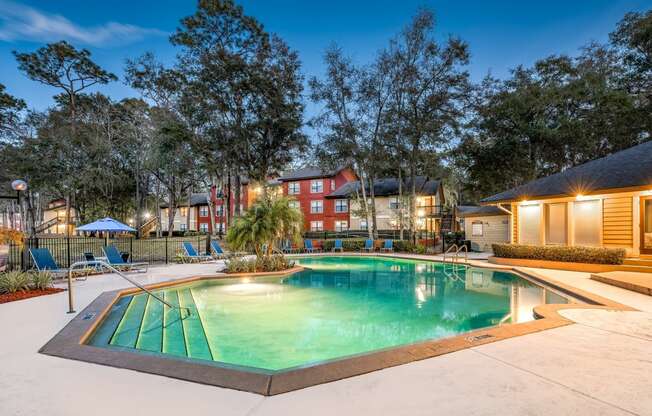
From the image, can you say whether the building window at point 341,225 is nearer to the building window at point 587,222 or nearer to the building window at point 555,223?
the building window at point 555,223

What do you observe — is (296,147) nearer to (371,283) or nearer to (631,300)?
(371,283)

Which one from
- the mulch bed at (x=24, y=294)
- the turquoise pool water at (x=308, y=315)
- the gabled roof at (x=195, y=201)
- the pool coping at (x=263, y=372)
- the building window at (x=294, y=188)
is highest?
the building window at (x=294, y=188)

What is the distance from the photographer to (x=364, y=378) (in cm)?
318

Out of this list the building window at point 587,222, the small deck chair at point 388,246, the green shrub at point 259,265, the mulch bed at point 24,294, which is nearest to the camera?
the mulch bed at point 24,294

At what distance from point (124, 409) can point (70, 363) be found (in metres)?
1.59

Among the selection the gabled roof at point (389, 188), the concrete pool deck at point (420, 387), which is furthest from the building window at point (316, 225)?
the concrete pool deck at point (420, 387)

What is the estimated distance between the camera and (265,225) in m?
12.2

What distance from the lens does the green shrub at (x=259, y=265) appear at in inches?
476

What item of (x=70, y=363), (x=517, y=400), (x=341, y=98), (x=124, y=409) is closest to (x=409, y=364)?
(x=517, y=400)

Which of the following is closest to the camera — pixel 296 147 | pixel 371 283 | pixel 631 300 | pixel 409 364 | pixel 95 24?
pixel 409 364

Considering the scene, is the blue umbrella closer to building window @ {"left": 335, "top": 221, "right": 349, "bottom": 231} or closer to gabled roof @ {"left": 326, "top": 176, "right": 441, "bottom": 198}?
gabled roof @ {"left": 326, "top": 176, "right": 441, "bottom": 198}

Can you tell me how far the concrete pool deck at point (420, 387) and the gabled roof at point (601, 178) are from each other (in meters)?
9.93

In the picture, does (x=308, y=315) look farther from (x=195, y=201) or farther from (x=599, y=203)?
(x=195, y=201)

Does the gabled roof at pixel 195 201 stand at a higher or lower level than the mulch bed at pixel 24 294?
higher
